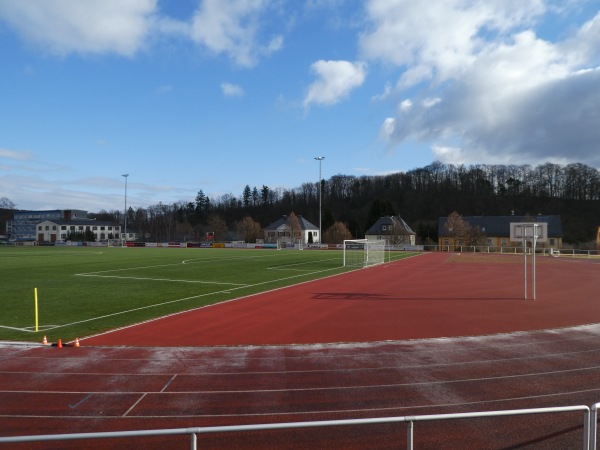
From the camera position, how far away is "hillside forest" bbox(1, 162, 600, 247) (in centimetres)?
11544

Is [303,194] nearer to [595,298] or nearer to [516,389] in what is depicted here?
[595,298]

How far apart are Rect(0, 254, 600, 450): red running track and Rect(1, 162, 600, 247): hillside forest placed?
286ft

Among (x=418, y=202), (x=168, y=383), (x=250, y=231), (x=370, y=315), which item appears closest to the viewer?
(x=168, y=383)

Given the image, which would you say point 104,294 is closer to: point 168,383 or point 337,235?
point 168,383

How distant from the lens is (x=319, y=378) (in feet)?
31.1

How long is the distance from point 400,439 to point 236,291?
17.9 meters

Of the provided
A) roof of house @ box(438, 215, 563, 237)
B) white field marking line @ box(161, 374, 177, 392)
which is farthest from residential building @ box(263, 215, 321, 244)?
white field marking line @ box(161, 374, 177, 392)

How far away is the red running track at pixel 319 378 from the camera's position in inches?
272

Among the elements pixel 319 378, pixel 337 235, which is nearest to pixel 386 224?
pixel 337 235

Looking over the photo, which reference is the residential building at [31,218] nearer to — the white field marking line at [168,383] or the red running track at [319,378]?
the red running track at [319,378]

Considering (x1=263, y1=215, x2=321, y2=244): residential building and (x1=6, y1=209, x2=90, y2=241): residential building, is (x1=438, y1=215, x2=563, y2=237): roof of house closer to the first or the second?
(x1=263, y1=215, x2=321, y2=244): residential building

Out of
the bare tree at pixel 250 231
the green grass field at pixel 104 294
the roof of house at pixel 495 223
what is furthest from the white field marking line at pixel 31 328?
the bare tree at pixel 250 231

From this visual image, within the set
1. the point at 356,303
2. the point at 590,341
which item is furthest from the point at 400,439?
the point at 356,303

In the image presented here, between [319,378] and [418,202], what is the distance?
129402 millimetres
